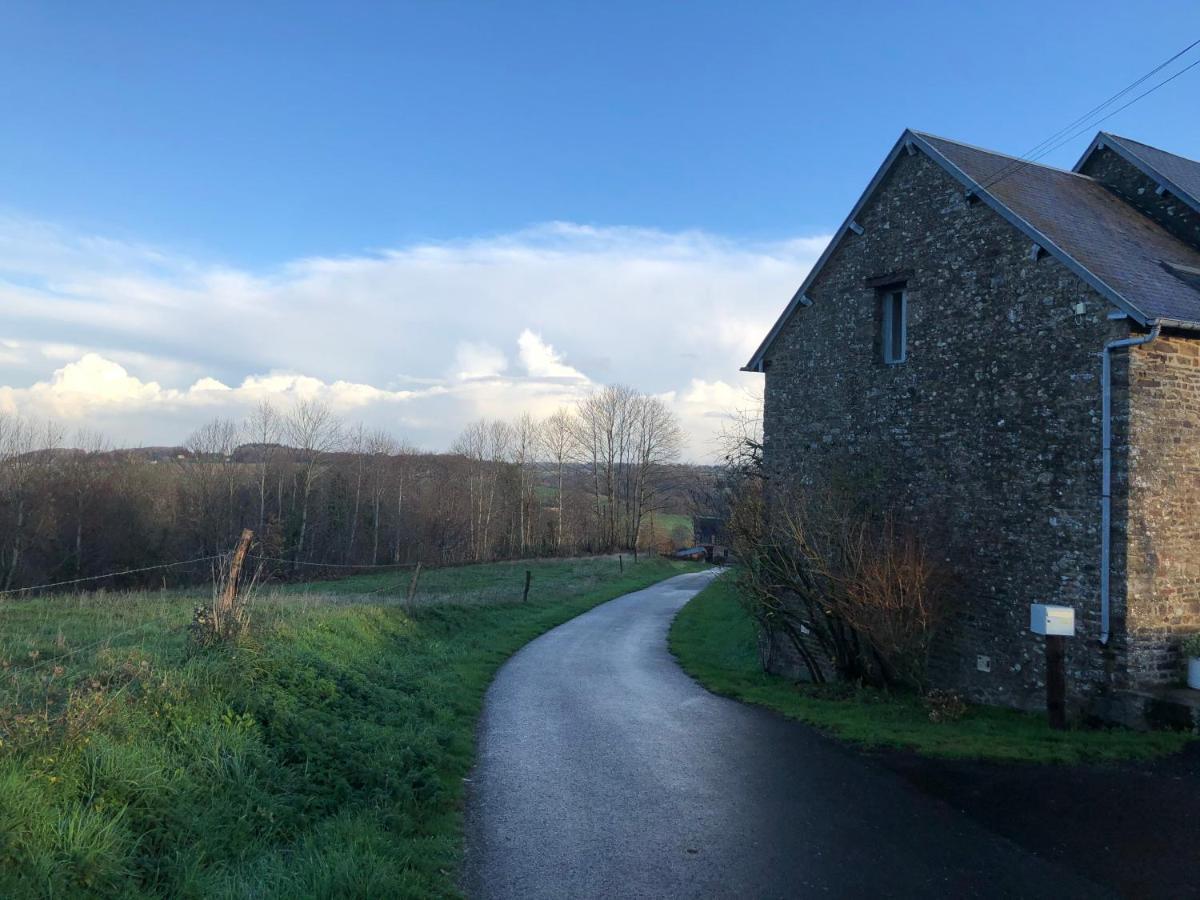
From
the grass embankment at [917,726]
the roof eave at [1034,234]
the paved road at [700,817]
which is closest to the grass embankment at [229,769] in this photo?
the paved road at [700,817]

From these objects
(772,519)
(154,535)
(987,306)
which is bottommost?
(154,535)

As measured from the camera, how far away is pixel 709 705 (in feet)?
37.2

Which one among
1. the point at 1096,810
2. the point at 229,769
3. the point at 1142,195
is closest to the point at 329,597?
the point at 229,769

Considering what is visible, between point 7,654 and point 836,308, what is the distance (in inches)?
525

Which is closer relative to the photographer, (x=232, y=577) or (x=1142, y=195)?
(x=232, y=577)

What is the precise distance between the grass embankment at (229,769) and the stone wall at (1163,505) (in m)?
8.11

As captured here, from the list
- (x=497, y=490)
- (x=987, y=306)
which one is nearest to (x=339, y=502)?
(x=497, y=490)

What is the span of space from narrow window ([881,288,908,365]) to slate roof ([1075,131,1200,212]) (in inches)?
178

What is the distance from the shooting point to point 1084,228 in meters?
11.2

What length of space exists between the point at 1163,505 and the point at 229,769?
34.5 feet

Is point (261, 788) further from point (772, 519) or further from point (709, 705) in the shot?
point (772, 519)

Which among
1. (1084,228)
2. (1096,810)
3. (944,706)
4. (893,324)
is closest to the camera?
(1096,810)

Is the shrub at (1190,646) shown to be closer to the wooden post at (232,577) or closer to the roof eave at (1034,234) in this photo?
the roof eave at (1034,234)

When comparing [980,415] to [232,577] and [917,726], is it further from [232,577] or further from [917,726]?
[232,577]
